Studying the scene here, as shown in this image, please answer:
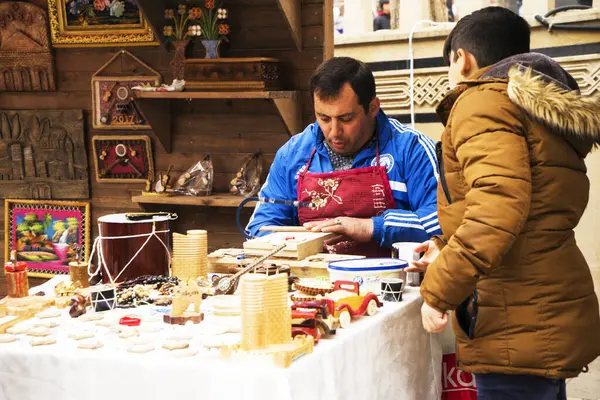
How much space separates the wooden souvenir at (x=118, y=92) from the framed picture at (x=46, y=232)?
2.01 ft

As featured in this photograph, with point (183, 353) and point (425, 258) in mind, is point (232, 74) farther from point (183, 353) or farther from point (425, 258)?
point (183, 353)

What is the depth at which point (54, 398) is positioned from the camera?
2.17m

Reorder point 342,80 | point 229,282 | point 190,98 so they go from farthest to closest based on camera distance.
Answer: point 190,98 → point 342,80 → point 229,282

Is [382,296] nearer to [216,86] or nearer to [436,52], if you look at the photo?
[216,86]

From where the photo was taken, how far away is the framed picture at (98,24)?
5.43 m

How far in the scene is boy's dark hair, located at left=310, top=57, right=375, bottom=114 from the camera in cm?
366

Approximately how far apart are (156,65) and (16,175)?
4.27ft

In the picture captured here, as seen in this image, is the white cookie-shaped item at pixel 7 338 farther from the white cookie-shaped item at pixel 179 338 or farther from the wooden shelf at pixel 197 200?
the wooden shelf at pixel 197 200

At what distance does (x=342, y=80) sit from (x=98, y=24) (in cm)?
245

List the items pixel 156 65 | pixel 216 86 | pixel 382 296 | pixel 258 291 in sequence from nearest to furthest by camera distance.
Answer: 1. pixel 258 291
2. pixel 382 296
3. pixel 216 86
4. pixel 156 65

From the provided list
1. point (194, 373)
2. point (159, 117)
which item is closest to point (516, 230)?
point (194, 373)

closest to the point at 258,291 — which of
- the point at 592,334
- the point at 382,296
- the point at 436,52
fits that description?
the point at 382,296

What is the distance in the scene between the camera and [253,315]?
2072 millimetres

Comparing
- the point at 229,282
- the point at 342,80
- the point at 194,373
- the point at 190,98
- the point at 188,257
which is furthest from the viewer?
the point at 190,98
